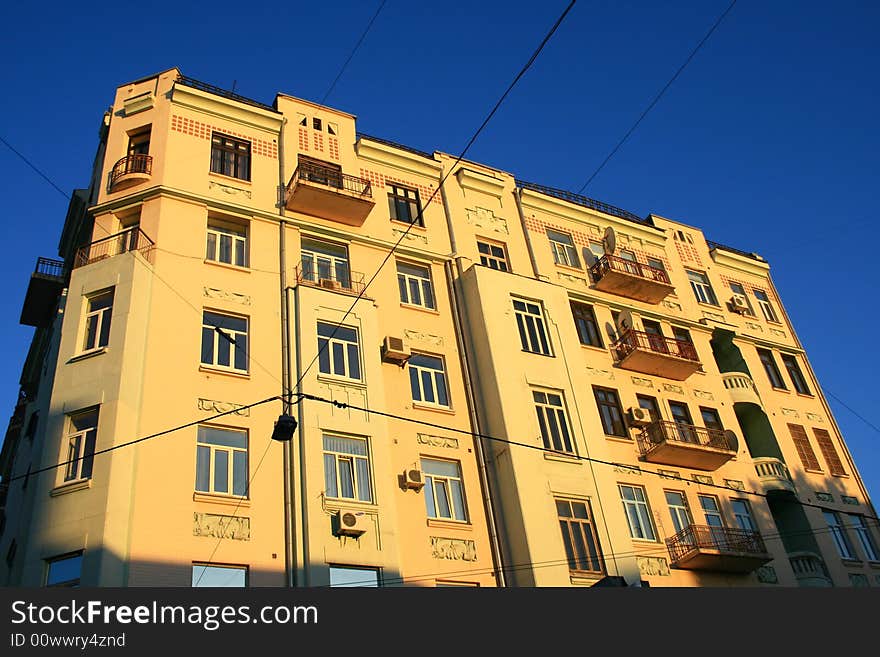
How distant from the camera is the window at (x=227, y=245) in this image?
2280 centimetres

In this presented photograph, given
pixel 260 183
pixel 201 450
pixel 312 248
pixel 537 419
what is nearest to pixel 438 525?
pixel 537 419

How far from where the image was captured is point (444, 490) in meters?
21.3

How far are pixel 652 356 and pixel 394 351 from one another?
959 cm

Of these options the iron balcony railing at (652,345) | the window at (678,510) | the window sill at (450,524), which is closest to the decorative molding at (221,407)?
the window sill at (450,524)

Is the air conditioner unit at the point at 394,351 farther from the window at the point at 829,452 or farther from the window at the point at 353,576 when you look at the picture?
the window at the point at 829,452

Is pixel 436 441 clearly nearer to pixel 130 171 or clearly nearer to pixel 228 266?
pixel 228 266

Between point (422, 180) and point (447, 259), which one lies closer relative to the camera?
point (447, 259)

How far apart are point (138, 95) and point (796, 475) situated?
24.9 meters

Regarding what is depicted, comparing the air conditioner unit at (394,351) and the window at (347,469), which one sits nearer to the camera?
the window at (347,469)

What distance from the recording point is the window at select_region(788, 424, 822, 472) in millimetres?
29562

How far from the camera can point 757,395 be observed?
1188 inches

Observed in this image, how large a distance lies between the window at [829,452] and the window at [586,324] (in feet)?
32.4

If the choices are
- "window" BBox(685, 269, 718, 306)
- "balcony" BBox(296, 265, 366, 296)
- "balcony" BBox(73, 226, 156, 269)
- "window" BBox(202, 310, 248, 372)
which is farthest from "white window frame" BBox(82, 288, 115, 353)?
"window" BBox(685, 269, 718, 306)

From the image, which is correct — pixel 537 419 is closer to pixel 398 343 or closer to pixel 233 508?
pixel 398 343
